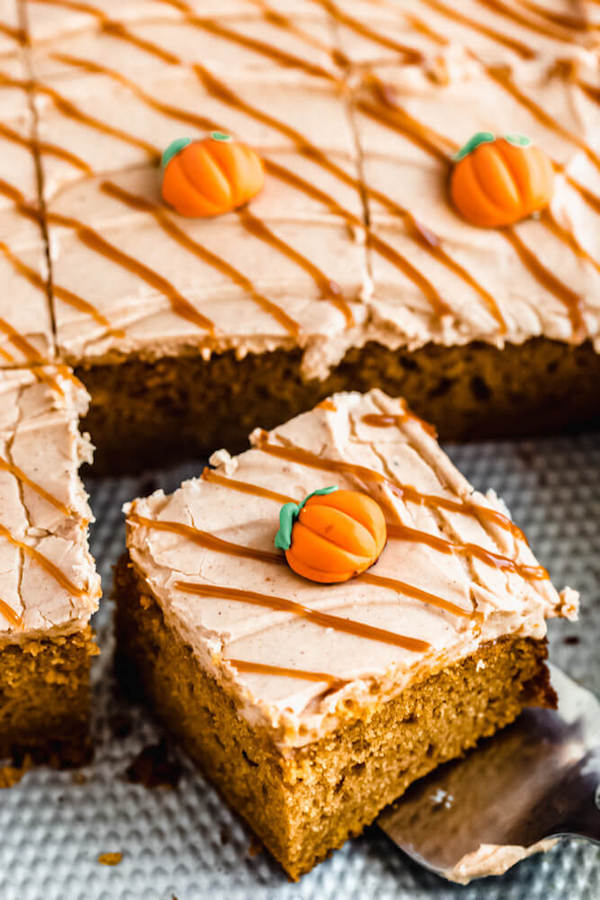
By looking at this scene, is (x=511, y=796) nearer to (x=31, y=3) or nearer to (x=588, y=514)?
(x=588, y=514)

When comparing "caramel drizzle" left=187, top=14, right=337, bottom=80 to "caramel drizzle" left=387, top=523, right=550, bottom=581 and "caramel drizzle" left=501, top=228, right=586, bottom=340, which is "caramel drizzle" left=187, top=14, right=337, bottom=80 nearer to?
"caramel drizzle" left=501, top=228, right=586, bottom=340

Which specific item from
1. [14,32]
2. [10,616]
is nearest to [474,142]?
[14,32]

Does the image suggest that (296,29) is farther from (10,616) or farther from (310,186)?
(10,616)

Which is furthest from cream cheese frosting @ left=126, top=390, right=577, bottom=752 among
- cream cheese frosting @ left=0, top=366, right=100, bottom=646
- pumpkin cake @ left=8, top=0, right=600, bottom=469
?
pumpkin cake @ left=8, top=0, right=600, bottom=469

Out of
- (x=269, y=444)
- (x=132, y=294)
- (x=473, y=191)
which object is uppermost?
(x=473, y=191)

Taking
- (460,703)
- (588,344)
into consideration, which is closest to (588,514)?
(588,344)

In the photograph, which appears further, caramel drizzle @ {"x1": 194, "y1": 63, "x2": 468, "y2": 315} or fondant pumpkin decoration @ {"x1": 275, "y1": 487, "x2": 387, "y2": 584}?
caramel drizzle @ {"x1": 194, "y1": 63, "x2": 468, "y2": 315}
